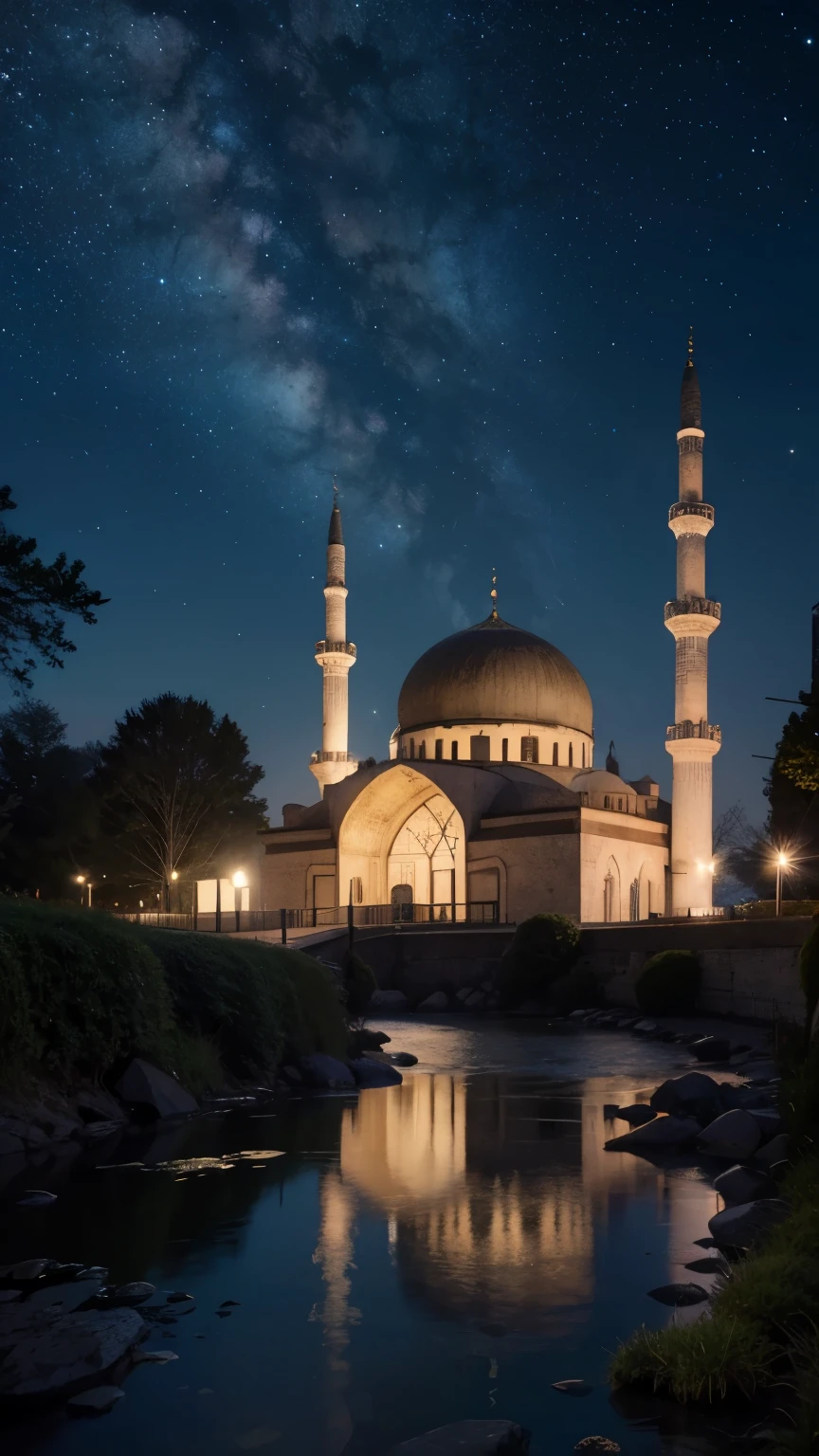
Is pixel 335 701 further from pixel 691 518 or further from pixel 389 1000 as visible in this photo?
pixel 389 1000

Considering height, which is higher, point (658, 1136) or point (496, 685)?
point (496, 685)

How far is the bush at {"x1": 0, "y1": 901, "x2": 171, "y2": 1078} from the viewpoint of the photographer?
9930mm

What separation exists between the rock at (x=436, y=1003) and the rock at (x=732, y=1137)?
21.2m

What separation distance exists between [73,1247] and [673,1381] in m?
3.76

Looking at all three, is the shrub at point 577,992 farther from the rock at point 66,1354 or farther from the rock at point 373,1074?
the rock at point 66,1354

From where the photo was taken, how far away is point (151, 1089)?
36.9 ft

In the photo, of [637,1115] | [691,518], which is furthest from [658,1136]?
[691,518]

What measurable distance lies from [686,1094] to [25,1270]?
754 centimetres

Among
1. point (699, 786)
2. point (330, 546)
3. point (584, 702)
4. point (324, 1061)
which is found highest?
point (330, 546)

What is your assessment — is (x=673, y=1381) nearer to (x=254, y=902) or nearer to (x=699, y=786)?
(x=699, y=786)

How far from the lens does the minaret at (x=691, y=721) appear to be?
41.4m

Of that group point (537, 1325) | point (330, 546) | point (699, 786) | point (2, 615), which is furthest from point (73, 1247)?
point (330, 546)

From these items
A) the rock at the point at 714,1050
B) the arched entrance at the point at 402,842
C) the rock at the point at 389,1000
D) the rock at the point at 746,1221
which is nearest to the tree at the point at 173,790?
the arched entrance at the point at 402,842

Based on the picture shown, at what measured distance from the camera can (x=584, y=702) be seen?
51.5 m
